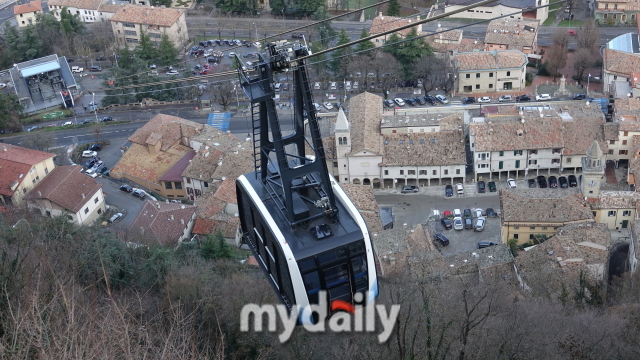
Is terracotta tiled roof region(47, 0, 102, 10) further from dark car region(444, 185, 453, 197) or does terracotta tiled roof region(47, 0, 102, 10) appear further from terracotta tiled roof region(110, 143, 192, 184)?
dark car region(444, 185, 453, 197)

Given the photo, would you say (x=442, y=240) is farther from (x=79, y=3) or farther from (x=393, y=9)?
(x=79, y=3)

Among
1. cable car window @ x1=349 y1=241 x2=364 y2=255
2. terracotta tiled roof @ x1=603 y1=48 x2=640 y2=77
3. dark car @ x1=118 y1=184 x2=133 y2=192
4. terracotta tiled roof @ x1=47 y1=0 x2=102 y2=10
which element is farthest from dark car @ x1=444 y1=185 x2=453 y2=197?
terracotta tiled roof @ x1=47 y1=0 x2=102 y2=10

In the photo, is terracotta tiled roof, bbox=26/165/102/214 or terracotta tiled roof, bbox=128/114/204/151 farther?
terracotta tiled roof, bbox=128/114/204/151

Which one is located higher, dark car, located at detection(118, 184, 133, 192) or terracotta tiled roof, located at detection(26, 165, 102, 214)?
terracotta tiled roof, located at detection(26, 165, 102, 214)

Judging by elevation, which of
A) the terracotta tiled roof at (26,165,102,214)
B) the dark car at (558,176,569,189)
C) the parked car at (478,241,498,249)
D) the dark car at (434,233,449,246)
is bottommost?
the parked car at (478,241,498,249)

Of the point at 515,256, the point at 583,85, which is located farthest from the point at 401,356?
the point at 583,85

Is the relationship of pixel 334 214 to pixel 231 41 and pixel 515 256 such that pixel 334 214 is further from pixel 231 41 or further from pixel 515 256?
pixel 231 41

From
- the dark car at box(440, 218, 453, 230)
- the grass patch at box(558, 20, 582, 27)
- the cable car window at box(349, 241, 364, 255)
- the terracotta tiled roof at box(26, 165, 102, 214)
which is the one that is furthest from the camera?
the grass patch at box(558, 20, 582, 27)
